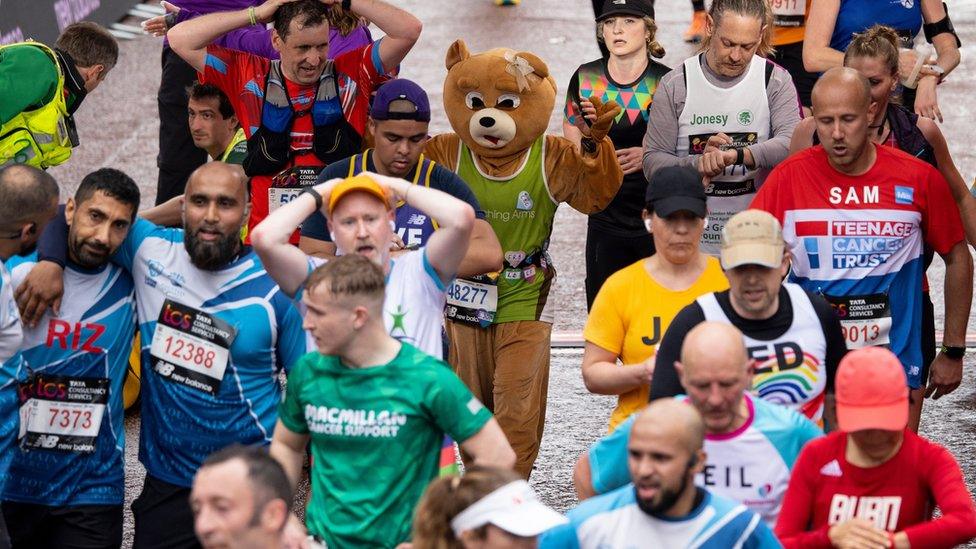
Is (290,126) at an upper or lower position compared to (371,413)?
upper

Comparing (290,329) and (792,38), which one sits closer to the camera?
(290,329)

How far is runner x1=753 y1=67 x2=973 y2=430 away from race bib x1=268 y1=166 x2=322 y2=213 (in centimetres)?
217

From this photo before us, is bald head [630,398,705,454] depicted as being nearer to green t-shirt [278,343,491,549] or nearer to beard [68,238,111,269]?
green t-shirt [278,343,491,549]

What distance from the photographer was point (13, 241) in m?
6.08

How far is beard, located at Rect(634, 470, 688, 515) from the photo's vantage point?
4461 mm

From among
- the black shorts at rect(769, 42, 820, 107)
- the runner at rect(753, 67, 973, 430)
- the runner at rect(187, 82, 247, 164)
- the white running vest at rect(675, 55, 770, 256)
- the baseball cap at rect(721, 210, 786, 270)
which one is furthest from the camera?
the black shorts at rect(769, 42, 820, 107)

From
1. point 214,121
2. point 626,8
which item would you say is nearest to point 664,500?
point 626,8

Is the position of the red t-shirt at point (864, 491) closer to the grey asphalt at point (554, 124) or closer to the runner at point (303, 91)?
the grey asphalt at point (554, 124)

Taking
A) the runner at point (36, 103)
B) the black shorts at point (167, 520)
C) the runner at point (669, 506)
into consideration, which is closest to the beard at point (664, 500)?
the runner at point (669, 506)

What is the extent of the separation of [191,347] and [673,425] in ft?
6.82

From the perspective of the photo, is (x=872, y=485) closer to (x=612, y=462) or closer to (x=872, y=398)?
(x=872, y=398)

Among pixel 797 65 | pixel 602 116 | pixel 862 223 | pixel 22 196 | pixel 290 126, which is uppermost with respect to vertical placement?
pixel 797 65

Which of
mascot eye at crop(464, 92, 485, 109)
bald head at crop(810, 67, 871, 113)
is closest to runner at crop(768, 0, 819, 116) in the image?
mascot eye at crop(464, 92, 485, 109)

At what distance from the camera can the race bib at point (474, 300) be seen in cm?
734
